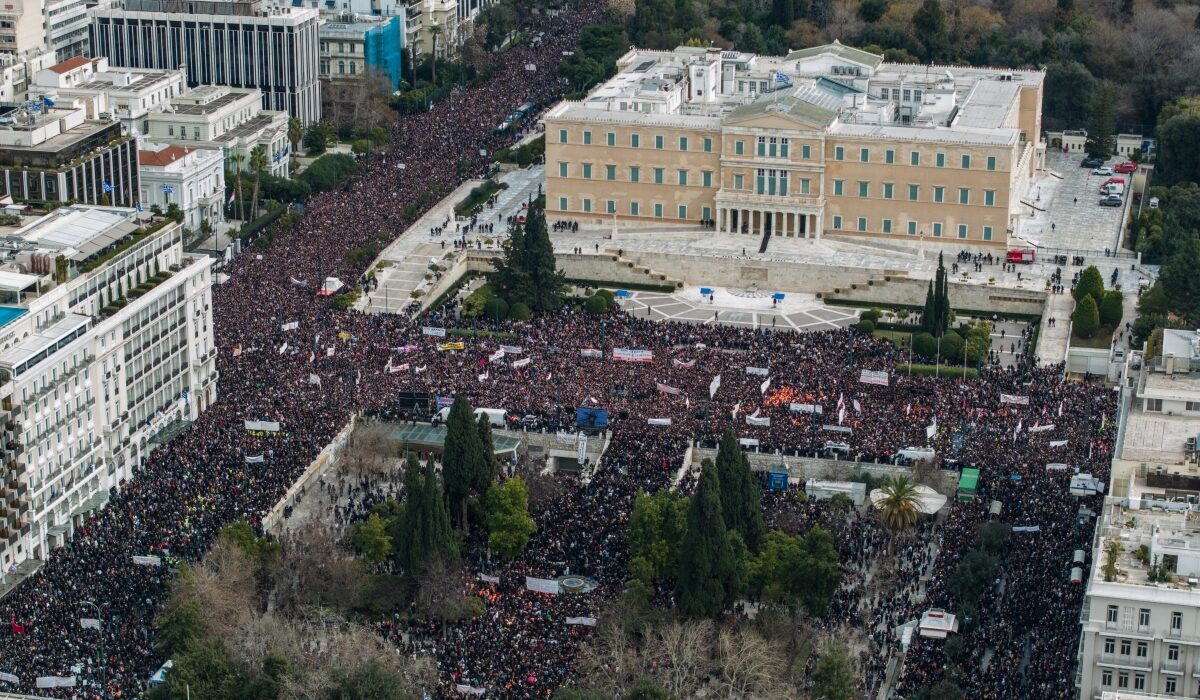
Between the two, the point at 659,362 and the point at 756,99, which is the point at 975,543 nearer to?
the point at 659,362

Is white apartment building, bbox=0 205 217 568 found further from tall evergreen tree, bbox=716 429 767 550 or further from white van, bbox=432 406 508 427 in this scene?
tall evergreen tree, bbox=716 429 767 550

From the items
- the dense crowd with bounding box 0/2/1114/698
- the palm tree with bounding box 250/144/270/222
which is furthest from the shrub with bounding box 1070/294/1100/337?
the palm tree with bounding box 250/144/270/222

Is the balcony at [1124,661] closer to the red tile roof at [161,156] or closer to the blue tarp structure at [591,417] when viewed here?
the blue tarp structure at [591,417]

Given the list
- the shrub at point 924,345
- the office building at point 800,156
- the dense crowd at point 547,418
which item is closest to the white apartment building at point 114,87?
the dense crowd at point 547,418

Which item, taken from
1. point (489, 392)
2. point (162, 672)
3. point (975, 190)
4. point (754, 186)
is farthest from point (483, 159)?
point (162, 672)

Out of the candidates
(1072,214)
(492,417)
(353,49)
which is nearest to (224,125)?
(353,49)
